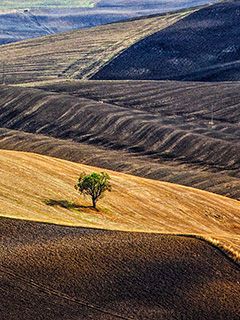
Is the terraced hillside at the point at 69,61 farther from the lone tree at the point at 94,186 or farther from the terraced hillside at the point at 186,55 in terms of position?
the lone tree at the point at 94,186

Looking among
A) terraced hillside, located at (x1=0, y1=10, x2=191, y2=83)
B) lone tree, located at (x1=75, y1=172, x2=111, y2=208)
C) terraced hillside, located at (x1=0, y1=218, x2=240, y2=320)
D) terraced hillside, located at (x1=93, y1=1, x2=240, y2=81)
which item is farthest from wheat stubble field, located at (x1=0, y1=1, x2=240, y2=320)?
terraced hillside, located at (x1=0, y1=10, x2=191, y2=83)

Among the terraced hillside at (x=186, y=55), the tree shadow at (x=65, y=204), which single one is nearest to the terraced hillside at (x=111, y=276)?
the tree shadow at (x=65, y=204)

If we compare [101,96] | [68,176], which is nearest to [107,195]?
[68,176]

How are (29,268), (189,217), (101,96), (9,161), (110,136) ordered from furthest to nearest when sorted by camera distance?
1. (101,96)
2. (110,136)
3. (9,161)
4. (189,217)
5. (29,268)

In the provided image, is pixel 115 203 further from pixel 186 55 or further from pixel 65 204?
pixel 186 55

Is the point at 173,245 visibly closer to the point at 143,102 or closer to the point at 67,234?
the point at 67,234

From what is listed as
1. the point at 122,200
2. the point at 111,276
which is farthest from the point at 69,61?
the point at 111,276

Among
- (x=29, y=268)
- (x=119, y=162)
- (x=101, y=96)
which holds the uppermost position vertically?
(x=101, y=96)

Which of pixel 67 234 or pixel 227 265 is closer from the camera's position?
pixel 227 265
